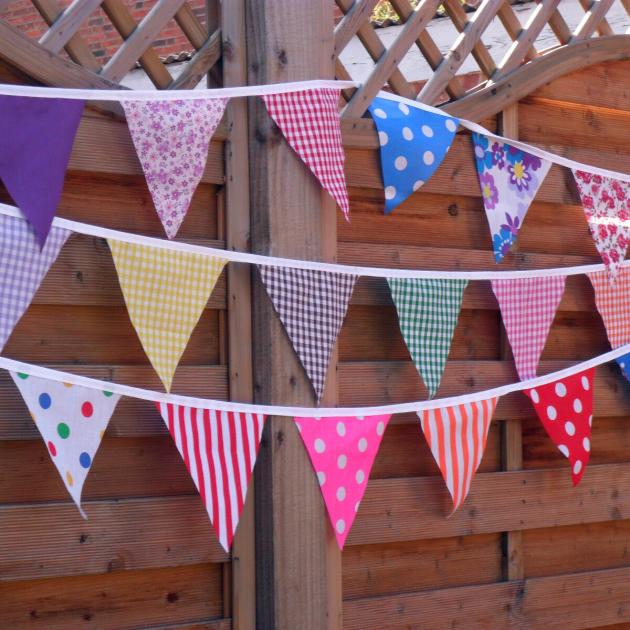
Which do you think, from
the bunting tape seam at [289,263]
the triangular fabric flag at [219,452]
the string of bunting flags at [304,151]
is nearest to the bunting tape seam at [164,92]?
the string of bunting flags at [304,151]

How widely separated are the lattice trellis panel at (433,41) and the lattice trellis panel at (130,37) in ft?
1.04

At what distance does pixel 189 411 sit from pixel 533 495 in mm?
1012

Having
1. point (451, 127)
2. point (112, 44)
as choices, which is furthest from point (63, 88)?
point (112, 44)

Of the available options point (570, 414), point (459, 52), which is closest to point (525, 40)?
point (459, 52)

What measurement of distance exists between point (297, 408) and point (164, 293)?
383 mm

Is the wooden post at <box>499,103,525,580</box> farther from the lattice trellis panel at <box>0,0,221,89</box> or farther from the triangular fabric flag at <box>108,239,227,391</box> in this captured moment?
the lattice trellis panel at <box>0,0,221,89</box>

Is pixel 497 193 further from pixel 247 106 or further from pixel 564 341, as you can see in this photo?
pixel 247 106

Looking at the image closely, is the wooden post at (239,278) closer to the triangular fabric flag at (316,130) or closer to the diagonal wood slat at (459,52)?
the triangular fabric flag at (316,130)

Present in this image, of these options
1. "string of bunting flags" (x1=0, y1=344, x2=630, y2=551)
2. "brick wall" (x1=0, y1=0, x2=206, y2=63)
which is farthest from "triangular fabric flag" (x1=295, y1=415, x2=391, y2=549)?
"brick wall" (x1=0, y1=0, x2=206, y2=63)

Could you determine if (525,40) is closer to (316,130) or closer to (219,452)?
(316,130)

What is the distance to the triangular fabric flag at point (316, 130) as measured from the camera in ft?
7.25

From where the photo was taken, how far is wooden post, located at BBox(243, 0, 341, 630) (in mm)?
2160

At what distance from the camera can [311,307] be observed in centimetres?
222

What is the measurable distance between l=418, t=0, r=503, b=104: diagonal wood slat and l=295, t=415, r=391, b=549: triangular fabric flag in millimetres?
829
